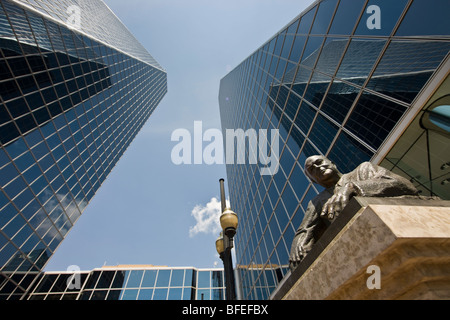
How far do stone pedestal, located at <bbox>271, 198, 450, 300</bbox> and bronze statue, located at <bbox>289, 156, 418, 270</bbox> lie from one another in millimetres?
366

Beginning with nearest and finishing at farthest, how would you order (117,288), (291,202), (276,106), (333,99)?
1. (333,99)
2. (291,202)
3. (276,106)
4. (117,288)

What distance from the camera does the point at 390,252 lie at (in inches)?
75.5

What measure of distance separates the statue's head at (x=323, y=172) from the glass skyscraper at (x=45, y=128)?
26.7m

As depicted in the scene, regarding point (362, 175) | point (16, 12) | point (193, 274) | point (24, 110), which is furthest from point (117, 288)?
point (362, 175)

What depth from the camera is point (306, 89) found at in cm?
1295

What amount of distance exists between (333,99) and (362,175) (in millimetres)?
8147

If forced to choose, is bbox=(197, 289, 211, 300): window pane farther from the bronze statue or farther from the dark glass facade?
the bronze statue

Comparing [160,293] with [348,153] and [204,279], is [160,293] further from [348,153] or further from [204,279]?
[348,153]

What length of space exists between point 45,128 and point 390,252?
3229 cm

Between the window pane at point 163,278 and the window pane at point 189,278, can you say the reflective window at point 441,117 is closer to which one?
the window pane at point 189,278

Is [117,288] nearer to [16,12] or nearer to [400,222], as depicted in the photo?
→ [16,12]

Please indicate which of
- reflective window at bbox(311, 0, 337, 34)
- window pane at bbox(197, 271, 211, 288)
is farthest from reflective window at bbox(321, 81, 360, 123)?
window pane at bbox(197, 271, 211, 288)

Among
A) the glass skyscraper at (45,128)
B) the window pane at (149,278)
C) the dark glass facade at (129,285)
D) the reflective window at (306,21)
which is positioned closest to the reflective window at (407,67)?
the reflective window at (306,21)

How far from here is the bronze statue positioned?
2773 millimetres
